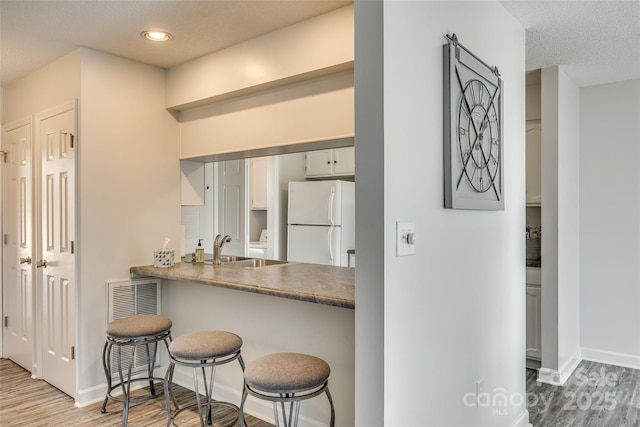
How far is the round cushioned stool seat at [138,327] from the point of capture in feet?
8.10

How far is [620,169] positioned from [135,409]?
4.17m

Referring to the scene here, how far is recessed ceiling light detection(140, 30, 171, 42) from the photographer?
8.44ft

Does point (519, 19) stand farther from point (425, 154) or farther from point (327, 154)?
point (327, 154)

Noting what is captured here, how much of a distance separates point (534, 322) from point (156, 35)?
3.58 m

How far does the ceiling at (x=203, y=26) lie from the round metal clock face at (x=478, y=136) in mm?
612

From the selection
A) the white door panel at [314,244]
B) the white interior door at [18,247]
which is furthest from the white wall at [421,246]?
the white interior door at [18,247]

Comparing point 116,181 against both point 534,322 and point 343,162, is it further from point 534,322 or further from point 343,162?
point 534,322

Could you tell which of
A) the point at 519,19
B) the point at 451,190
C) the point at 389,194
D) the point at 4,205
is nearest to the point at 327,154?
the point at 519,19

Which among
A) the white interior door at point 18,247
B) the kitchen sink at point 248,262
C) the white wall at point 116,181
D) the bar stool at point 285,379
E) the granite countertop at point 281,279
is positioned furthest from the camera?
the white interior door at point 18,247

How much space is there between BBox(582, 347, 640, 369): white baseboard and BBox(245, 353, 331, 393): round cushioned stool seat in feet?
10.1

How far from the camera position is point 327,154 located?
3990 millimetres

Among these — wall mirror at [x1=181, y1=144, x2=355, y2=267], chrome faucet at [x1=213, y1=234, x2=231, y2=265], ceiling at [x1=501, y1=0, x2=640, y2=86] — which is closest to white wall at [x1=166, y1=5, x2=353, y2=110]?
wall mirror at [x1=181, y1=144, x2=355, y2=267]

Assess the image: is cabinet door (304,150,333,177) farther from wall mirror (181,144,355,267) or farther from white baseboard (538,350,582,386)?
white baseboard (538,350,582,386)

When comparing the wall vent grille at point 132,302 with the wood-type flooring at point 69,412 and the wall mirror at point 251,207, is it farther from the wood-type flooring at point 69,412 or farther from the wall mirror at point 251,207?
the wall mirror at point 251,207
